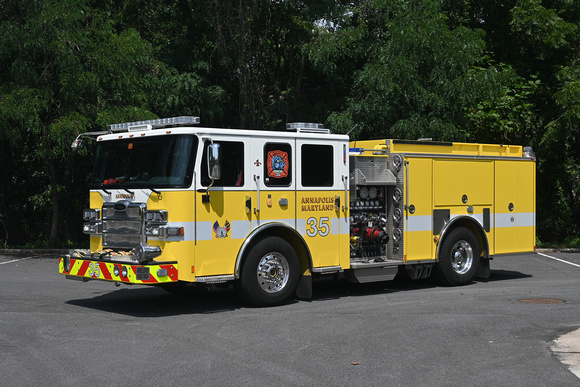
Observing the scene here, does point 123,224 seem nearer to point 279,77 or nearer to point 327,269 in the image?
point 327,269

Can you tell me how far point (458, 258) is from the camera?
14.4 metres

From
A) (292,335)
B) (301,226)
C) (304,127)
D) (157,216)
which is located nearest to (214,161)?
(157,216)

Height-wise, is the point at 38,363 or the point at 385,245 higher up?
the point at 385,245

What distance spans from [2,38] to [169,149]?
10607mm

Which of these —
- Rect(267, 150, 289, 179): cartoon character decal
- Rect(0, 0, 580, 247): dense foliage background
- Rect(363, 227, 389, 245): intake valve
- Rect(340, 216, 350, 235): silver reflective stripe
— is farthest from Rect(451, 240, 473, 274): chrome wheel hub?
Rect(0, 0, 580, 247): dense foliage background

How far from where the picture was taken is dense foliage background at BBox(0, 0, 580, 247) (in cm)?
1948

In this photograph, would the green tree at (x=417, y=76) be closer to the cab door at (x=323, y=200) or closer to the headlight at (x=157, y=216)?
the cab door at (x=323, y=200)

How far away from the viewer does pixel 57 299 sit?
1219cm

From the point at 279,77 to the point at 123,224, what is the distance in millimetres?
17083

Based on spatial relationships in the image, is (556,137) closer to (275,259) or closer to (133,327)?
(275,259)

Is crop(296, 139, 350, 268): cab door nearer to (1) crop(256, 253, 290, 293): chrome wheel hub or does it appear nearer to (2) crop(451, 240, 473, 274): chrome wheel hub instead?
(1) crop(256, 253, 290, 293): chrome wheel hub

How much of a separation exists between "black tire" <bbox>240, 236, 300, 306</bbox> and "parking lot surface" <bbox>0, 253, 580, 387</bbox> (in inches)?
9.2

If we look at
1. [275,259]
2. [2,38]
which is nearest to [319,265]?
[275,259]

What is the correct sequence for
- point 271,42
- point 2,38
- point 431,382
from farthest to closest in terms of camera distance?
point 271,42, point 2,38, point 431,382
